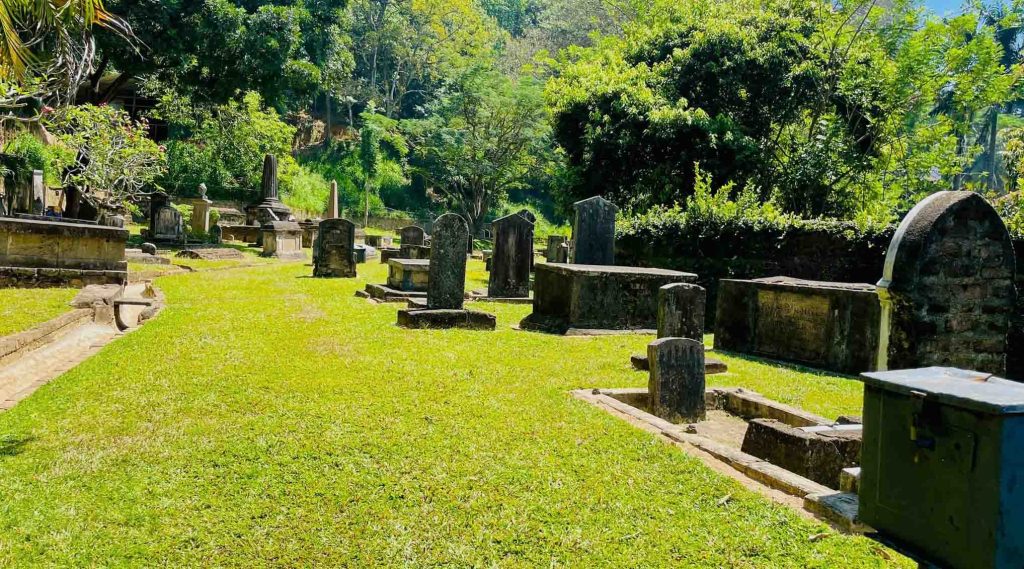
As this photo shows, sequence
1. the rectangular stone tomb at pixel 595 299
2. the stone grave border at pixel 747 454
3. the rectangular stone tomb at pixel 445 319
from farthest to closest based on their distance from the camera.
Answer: the rectangular stone tomb at pixel 595 299
the rectangular stone tomb at pixel 445 319
the stone grave border at pixel 747 454

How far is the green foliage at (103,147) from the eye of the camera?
67.5 feet

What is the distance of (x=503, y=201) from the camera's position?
5034 cm

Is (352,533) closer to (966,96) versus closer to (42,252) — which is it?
(42,252)

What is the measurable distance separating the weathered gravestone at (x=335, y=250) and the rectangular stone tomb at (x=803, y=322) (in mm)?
10460

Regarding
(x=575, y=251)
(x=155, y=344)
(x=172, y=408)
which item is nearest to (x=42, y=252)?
(x=155, y=344)

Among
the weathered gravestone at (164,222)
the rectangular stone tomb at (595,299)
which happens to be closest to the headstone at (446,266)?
the rectangular stone tomb at (595,299)

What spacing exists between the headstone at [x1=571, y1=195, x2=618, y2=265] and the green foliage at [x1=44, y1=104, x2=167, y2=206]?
15.8 metres

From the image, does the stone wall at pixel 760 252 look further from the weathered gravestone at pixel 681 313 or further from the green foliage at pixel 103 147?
the green foliage at pixel 103 147

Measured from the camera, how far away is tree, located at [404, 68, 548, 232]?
36.7 meters

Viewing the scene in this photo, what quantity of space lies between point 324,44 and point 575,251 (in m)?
16.4

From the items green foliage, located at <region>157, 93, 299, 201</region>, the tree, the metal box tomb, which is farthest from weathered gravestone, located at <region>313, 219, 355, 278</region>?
green foliage, located at <region>157, 93, 299, 201</region>

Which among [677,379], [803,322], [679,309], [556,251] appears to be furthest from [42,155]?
[803,322]

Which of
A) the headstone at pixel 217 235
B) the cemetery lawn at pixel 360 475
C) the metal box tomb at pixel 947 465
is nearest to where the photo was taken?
the metal box tomb at pixel 947 465

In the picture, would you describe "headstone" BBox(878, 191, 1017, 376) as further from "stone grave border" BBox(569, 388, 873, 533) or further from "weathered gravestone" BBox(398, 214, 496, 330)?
"weathered gravestone" BBox(398, 214, 496, 330)
